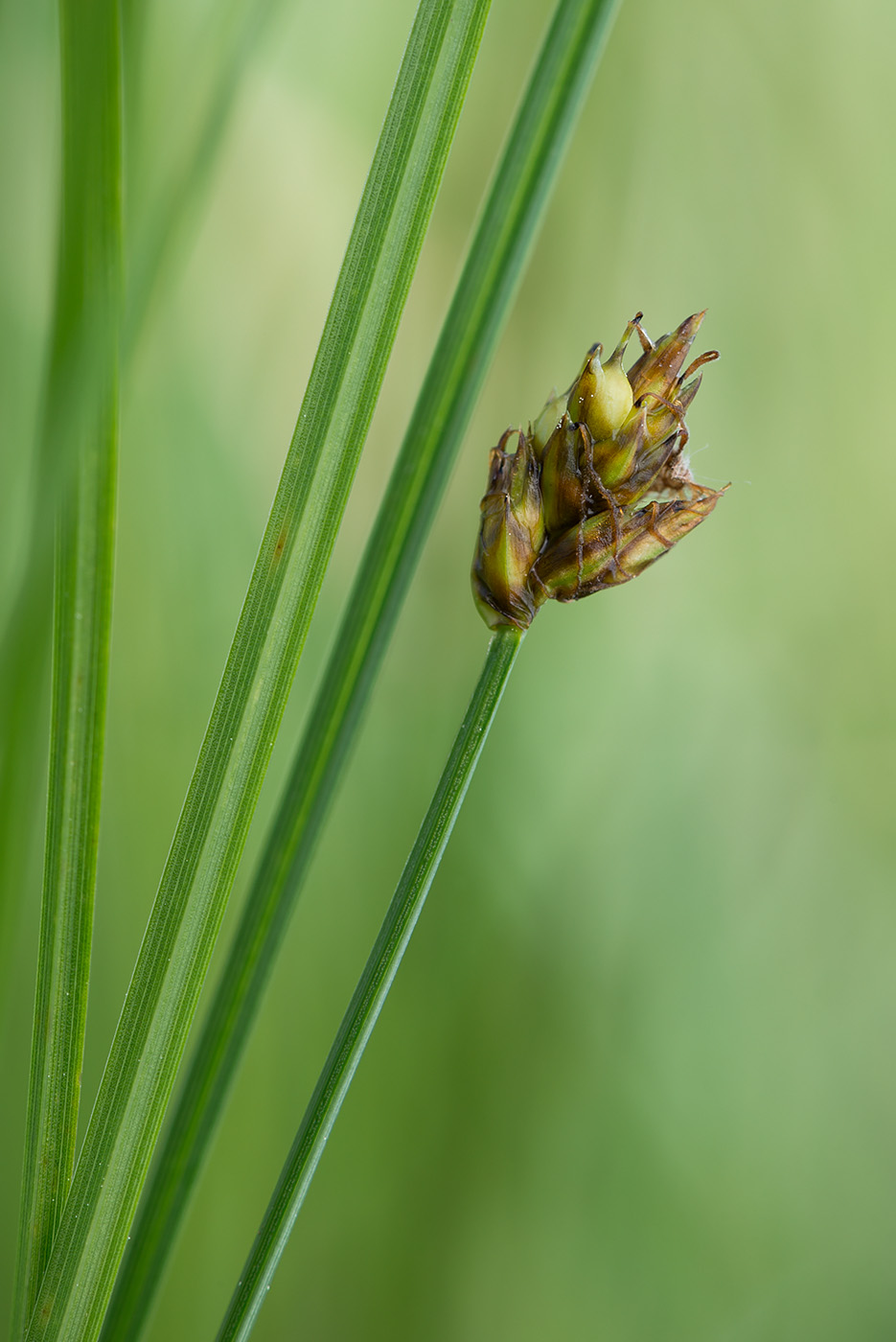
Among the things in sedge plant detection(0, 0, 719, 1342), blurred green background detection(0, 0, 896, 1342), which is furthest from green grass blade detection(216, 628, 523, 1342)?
blurred green background detection(0, 0, 896, 1342)

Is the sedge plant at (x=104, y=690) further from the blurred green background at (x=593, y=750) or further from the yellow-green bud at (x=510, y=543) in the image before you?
the blurred green background at (x=593, y=750)

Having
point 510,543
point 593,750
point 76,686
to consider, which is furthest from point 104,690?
point 593,750

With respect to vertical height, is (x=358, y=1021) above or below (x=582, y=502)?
below

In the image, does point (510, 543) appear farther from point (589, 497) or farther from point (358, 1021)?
point (358, 1021)

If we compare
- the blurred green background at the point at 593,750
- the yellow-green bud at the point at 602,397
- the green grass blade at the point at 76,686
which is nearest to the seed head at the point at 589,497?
the yellow-green bud at the point at 602,397

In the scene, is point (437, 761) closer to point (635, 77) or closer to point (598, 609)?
point (598, 609)

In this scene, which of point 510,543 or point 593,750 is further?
point 593,750

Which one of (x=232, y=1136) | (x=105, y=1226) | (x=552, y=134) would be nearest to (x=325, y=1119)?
(x=105, y=1226)
